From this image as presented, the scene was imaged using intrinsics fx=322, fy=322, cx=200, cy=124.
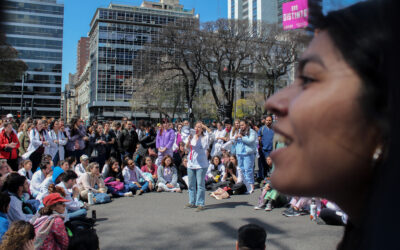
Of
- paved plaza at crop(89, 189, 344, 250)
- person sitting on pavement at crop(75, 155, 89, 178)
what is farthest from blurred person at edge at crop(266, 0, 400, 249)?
person sitting on pavement at crop(75, 155, 89, 178)

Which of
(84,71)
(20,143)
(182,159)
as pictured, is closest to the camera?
(84,71)

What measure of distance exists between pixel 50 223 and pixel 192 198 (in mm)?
3225

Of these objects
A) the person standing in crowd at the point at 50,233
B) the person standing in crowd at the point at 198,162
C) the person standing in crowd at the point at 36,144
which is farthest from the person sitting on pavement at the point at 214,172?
the person standing in crowd at the point at 50,233

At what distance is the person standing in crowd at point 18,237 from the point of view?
10.4ft

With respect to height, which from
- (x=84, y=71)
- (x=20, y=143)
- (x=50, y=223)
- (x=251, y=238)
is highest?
(x=84, y=71)

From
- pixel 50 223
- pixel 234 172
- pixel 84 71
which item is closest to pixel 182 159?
pixel 234 172

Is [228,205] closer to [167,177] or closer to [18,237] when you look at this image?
[167,177]

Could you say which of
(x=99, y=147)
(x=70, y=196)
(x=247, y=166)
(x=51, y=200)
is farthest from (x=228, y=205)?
(x=99, y=147)

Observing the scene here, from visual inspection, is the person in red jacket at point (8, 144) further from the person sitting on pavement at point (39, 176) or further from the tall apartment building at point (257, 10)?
the tall apartment building at point (257, 10)

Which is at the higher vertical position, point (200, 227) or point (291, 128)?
point (291, 128)

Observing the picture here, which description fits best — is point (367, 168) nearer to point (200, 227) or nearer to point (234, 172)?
point (200, 227)

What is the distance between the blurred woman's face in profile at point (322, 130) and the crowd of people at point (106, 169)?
4.06 metres

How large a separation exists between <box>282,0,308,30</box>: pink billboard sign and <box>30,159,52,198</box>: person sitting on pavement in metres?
6.66

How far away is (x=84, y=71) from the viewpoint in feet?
4.37
